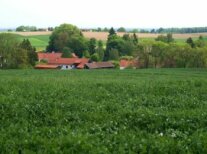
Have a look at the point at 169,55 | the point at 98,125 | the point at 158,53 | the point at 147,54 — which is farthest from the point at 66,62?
the point at 98,125

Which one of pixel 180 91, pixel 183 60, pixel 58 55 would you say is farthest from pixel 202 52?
pixel 180 91

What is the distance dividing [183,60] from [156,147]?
79579 mm

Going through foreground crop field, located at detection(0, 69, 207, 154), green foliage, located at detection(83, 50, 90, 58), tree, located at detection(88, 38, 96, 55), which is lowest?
green foliage, located at detection(83, 50, 90, 58)

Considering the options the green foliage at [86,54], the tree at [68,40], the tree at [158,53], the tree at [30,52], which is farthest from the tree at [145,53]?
the tree at [68,40]

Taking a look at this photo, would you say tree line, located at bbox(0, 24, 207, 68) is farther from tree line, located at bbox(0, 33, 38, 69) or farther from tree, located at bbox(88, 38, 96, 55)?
tree, located at bbox(88, 38, 96, 55)

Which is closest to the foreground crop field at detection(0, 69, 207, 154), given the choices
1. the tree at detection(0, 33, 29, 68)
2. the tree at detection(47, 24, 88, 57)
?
the tree at detection(0, 33, 29, 68)

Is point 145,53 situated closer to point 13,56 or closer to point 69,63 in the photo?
point 69,63

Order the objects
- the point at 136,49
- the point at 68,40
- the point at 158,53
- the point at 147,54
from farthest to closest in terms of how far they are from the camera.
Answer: the point at 68,40
the point at 136,49
the point at 147,54
the point at 158,53

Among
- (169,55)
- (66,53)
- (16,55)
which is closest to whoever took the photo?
(16,55)

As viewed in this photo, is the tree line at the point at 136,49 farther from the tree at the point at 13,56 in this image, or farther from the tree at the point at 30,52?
the tree at the point at 13,56

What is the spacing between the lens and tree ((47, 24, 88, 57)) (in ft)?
405

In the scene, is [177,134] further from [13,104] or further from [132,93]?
[132,93]

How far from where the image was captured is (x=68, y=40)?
12575cm

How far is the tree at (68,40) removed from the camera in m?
123
